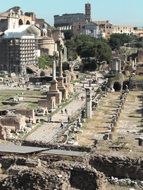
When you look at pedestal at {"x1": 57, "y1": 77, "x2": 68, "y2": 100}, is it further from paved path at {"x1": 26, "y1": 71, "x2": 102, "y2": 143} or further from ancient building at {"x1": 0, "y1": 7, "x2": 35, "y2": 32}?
ancient building at {"x1": 0, "y1": 7, "x2": 35, "y2": 32}

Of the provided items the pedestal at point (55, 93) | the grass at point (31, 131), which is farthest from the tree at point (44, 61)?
the grass at point (31, 131)

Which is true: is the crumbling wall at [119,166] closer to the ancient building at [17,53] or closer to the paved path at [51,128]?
the paved path at [51,128]

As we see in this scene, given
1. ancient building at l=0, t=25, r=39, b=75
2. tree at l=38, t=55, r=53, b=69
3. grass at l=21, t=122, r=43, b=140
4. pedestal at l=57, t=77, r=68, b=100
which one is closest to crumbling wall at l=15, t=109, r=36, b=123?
grass at l=21, t=122, r=43, b=140

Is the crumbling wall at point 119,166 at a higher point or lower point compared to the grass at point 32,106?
higher

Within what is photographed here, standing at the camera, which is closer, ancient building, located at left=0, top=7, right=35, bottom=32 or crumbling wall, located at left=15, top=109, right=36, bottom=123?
crumbling wall, located at left=15, top=109, right=36, bottom=123

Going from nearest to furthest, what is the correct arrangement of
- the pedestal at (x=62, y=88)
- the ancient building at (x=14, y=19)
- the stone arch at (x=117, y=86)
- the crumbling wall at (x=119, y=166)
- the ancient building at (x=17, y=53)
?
the crumbling wall at (x=119, y=166), the pedestal at (x=62, y=88), the stone arch at (x=117, y=86), the ancient building at (x=17, y=53), the ancient building at (x=14, y=19)

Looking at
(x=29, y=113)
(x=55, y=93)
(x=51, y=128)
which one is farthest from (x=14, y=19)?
(x=51, y=128)

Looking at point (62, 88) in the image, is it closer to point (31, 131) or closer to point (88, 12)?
point (31, 131)

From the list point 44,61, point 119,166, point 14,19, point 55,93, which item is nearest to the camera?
point 119,166

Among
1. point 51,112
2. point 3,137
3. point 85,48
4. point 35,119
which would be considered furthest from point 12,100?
point 85,48

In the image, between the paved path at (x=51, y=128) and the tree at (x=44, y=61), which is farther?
the tree at (x=44, y=61)

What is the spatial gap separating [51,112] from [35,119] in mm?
4929

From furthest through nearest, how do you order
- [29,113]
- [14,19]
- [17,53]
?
[14,19] → [17,53] → [29,113]

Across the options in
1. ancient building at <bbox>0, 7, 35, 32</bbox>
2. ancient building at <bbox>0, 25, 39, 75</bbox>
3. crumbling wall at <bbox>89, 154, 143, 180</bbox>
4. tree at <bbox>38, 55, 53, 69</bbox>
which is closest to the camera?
crumbling wall at <bbox>89, 154, 143, 180</bbox>
